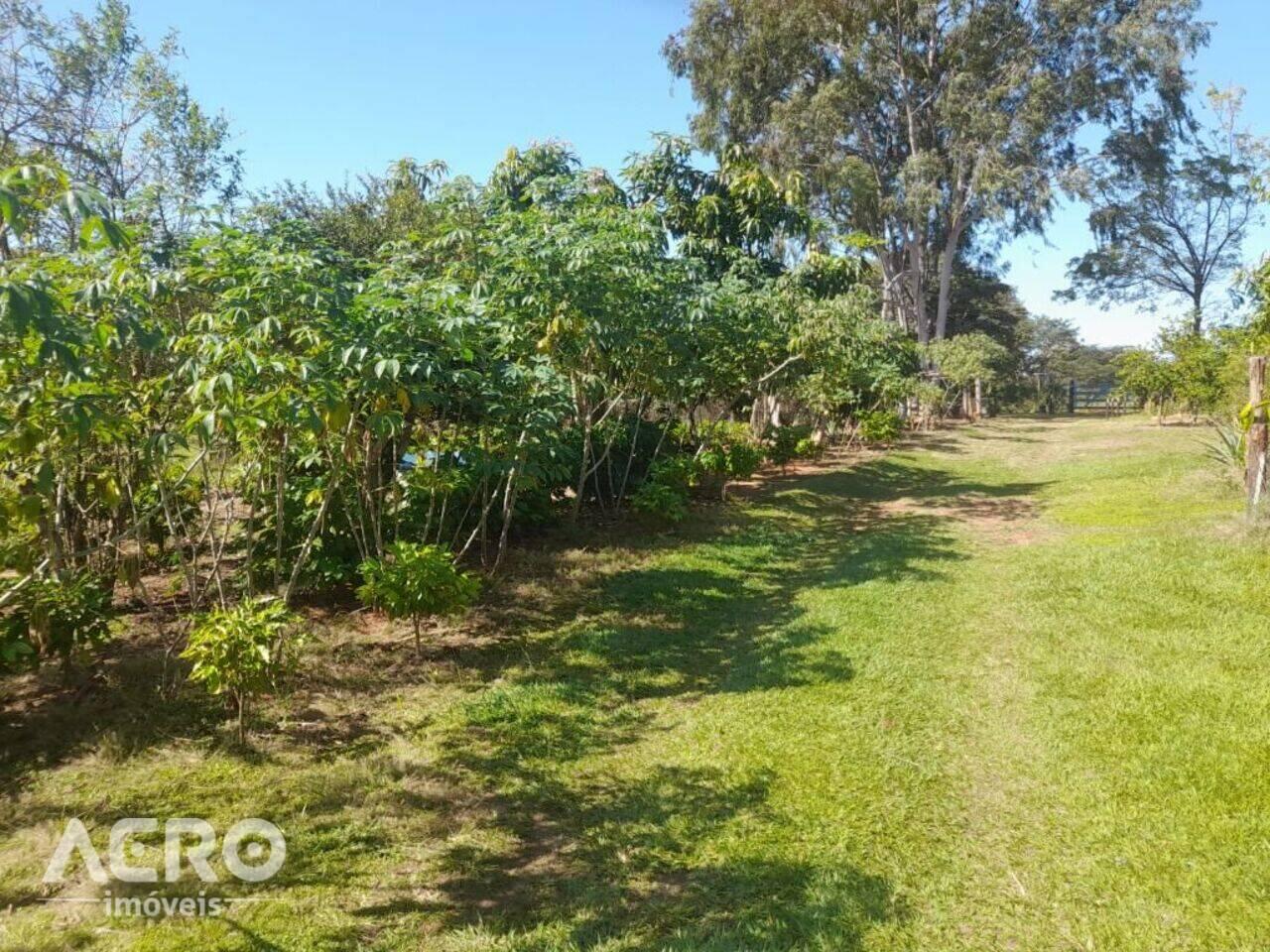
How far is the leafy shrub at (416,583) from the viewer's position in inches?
182

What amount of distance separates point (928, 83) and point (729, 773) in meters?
25.5

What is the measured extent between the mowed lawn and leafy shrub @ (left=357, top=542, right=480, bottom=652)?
1.37 ft

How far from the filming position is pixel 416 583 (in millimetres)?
4637

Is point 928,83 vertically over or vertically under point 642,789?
over

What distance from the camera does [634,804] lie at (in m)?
3.34

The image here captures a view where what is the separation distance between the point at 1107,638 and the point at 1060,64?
2415cm

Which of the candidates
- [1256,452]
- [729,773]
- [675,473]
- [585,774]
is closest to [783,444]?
[675,473]

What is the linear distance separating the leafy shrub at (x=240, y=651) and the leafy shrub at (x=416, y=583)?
0.91 m

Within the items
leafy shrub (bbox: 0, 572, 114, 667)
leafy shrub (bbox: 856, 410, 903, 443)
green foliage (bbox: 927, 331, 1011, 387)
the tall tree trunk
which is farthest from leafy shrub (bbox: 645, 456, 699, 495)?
the tall tree trunk

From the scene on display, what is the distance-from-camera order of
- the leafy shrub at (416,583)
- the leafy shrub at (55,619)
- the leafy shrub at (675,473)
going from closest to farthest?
the leafy shrub at (55,619)
the leafy shrub at (416,583)
the leafy shrub at (675,473)

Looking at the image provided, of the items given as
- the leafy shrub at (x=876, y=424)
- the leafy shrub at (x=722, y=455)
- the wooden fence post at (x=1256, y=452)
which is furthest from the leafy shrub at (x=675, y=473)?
the leafy shrub at (x=876, y=424)

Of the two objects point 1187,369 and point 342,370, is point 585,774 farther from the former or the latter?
point 1187,369

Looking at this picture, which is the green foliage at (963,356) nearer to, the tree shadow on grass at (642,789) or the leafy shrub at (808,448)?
the leafy shrub at (808,448)

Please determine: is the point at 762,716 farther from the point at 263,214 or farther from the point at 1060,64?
the point at 1060,64
